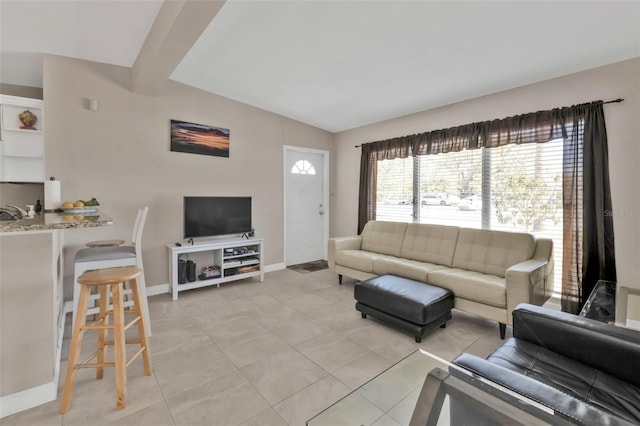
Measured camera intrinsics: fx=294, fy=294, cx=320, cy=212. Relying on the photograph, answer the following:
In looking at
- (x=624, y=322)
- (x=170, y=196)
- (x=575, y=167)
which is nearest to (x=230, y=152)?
(x=170, y=196)

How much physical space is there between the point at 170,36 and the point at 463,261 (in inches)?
138

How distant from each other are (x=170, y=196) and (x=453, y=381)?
12.0ft

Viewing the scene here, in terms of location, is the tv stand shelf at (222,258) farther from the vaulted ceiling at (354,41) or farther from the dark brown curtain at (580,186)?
the dark brown curtain at (580,186)

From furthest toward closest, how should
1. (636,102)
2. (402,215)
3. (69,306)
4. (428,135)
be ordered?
(402,215)
(428,135)
(69,306)
(636,102)

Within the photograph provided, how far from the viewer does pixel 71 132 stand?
3.11 metres

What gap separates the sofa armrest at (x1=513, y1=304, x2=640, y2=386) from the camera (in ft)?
4.60

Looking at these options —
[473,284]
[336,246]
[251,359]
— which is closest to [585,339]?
[473,284]

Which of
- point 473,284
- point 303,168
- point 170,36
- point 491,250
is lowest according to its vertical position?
point 473,284

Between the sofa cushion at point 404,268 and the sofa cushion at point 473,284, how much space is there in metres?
0.10

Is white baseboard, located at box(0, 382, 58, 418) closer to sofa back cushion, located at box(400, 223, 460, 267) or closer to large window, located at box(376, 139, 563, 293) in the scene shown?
sofa back cushion, located at box(400, 223, 460, 267)

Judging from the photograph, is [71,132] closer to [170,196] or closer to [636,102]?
[170,196]

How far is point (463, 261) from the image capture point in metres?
3.32

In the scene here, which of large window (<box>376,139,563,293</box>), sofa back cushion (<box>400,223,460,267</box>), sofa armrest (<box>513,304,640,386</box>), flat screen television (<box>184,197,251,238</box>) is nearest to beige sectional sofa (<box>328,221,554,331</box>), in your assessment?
sofa back cushion (<box>400,223,460,267</box>)

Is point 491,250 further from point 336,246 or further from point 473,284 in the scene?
point 336,246
